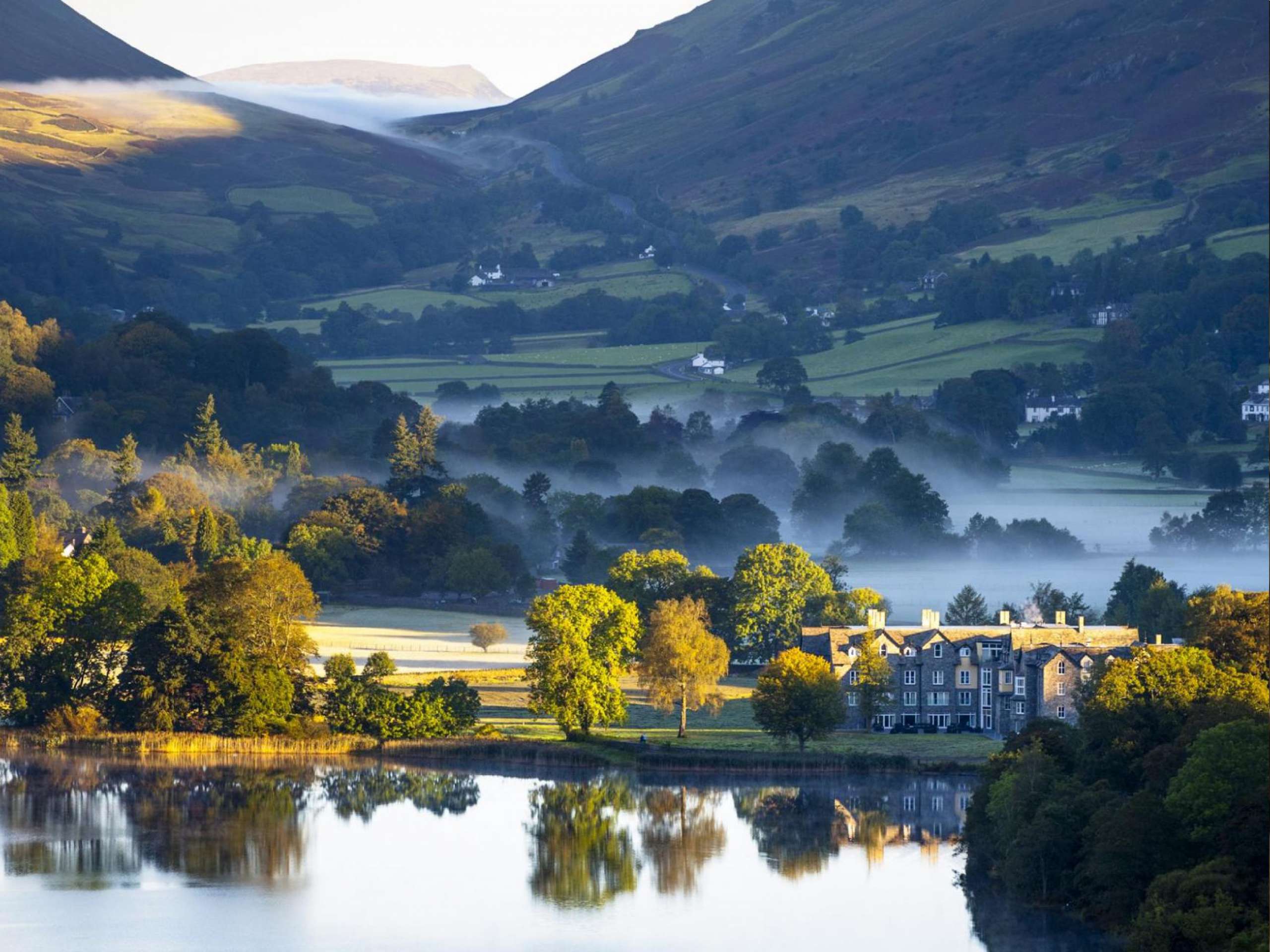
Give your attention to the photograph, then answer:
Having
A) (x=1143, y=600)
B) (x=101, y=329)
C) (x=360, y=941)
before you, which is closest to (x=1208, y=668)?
(x=360, y=941)

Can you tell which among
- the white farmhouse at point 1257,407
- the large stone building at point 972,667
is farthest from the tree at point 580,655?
the white farmhouse at point 1257,407

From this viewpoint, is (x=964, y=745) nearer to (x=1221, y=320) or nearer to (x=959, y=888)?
(x=959, y=888)

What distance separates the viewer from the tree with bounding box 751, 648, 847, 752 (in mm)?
57250

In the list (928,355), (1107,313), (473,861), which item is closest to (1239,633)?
(473,861)

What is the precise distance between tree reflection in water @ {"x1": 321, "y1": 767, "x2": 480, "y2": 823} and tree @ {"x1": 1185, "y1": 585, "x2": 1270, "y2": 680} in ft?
53.4

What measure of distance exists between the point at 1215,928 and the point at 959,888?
10.4 m

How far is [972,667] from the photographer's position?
62.3 m

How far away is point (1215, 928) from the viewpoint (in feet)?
114

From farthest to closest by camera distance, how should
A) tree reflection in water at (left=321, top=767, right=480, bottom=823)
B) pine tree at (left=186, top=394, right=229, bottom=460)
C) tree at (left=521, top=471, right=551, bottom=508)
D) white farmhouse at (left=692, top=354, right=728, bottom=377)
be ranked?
white farmhouse at (left=692, top=354, right=728, bottom=377) < pine tree at (left=186, top=394, right=229, bottom=460) < tree at (left=521, top=471, right=551, bottom=508) < tree reflection in water at (left=321, top=767, right=480, bottom=823)

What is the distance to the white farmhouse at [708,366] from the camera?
165875 millimetres

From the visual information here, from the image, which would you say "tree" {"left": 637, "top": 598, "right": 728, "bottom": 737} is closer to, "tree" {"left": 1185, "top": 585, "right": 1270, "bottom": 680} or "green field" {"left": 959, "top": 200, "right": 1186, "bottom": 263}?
"tree" {"left": 1185, "top": 585, "right": 1270, "bottom": 680}

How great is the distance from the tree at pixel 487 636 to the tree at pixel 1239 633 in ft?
99.0

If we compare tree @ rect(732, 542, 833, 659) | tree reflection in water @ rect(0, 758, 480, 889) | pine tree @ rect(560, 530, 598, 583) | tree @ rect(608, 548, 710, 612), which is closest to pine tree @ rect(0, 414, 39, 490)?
pine tree @ rect(560, 530, 598, 583)

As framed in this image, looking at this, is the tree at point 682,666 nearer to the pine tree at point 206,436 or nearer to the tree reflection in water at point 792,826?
the tree reflection in water at point 792,826
